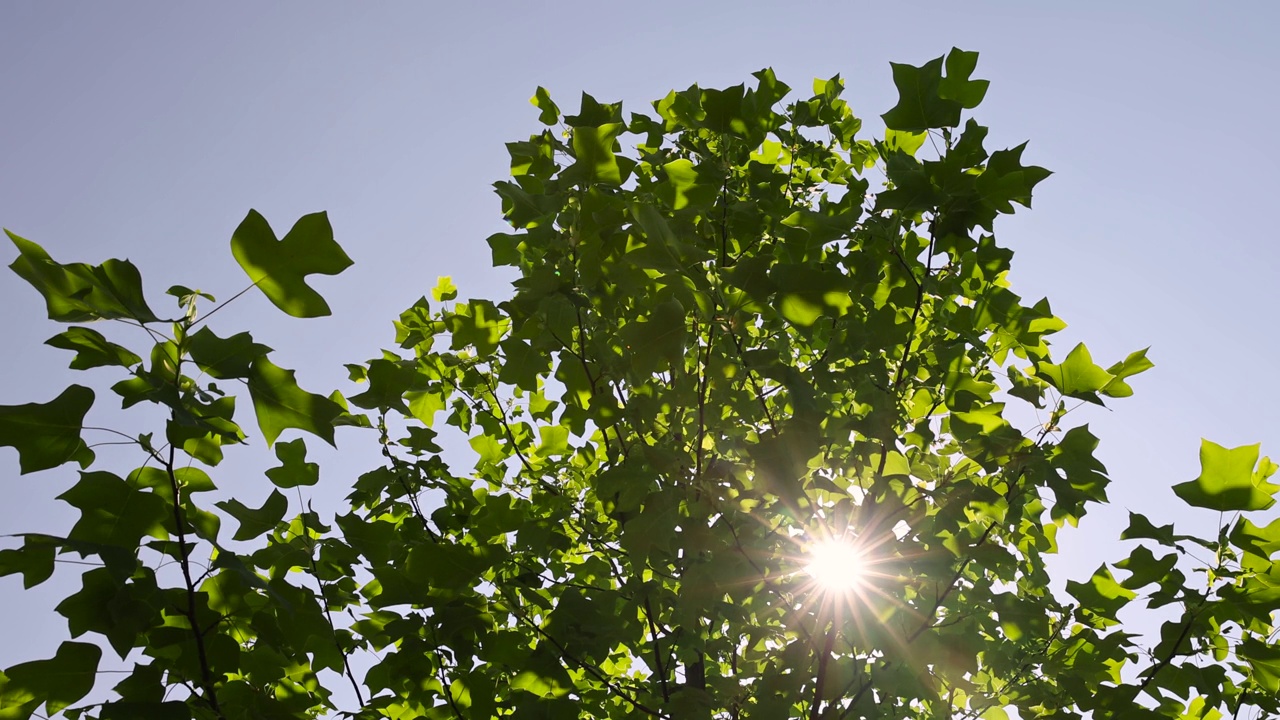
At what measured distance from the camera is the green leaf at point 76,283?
133 centimetres

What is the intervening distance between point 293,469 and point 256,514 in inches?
13.8

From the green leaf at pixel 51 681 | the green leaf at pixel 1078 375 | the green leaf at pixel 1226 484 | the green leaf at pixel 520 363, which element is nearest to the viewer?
the green leaf at pixel 51 681

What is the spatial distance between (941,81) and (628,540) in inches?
59.0

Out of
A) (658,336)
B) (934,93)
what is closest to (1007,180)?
(934,93)

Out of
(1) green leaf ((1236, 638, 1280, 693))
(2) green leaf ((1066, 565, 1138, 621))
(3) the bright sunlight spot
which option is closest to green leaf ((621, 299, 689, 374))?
(3) the bright sunlight spot

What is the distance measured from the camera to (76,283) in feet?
4.45

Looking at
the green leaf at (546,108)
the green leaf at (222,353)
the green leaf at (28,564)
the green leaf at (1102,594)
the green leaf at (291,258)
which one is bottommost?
the green leaf at (28,564)

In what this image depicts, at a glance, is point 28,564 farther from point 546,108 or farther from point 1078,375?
point 1078,375

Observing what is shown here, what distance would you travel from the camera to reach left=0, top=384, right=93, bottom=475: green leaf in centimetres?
141

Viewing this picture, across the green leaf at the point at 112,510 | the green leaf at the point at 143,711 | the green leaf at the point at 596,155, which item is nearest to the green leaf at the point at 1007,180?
the green leaf at the point at 596,155

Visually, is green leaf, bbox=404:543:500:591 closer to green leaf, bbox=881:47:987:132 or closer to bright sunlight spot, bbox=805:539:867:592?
bright sunlight spot, bbox=805:539:867:592

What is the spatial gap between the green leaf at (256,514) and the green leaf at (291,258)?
2.74ft

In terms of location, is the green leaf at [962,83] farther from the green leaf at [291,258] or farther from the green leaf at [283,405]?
the green leaf at [283,405]

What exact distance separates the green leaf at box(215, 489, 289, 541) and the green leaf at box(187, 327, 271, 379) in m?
0.72
